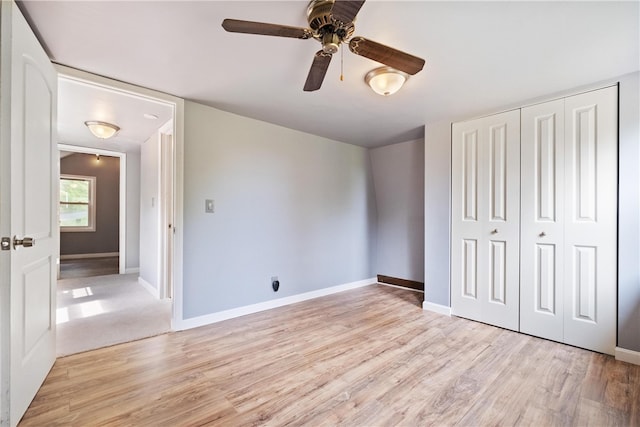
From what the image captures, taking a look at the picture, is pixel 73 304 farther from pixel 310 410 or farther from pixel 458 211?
pixel 458 211

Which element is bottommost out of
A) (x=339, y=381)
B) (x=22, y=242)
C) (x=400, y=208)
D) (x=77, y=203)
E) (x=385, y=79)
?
(x=339, y=381)

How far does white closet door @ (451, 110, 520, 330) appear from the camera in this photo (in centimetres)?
281

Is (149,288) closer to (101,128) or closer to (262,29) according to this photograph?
(101,128)

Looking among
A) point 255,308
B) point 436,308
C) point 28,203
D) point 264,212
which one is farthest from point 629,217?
point 28,203

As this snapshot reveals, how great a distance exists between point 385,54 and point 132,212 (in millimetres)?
5472

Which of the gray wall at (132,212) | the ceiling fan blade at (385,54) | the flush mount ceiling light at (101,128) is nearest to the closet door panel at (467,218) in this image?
the ceiling fan blade at (385,54)

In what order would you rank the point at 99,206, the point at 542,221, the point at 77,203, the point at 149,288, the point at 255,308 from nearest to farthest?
1. the point at 542,221
2. the point at 255,308
3. the point at 149,288
4. the point at 77,203
5. the point at 99,206

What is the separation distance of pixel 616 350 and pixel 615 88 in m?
2.05

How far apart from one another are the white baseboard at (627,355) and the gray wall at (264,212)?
286 cm

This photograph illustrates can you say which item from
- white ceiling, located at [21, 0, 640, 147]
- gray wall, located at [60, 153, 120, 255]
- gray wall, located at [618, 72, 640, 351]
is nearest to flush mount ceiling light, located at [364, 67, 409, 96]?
white ceiling, located at [21, 0, 640, 147]

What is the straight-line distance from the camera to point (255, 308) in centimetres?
330

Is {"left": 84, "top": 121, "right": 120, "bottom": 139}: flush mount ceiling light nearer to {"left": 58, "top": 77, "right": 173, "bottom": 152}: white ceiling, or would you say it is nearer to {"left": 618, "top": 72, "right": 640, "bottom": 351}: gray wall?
{"left": 58, "top": 77, "right": 173, "bottom": 152}: white ceiling

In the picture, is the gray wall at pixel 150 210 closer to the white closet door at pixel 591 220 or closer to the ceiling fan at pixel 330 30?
the ceiling fan at pixel 330 30

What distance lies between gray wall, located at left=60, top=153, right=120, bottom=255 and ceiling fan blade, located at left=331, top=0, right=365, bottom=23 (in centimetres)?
819
